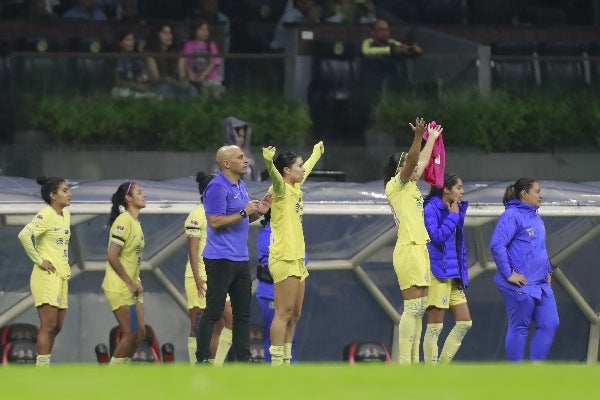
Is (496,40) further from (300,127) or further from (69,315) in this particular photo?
(69,315)

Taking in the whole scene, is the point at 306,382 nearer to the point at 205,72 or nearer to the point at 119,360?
the point at 119,360

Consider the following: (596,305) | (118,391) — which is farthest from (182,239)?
(118,391)

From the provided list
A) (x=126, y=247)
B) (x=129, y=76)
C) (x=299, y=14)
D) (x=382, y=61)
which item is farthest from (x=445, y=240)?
(x=299, y=14)

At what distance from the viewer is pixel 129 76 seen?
69.1 ft

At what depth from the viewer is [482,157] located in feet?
71.1

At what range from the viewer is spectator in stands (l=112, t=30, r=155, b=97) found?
2088cm

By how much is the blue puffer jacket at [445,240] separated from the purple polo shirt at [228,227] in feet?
5.93

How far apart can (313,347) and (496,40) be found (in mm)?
7891

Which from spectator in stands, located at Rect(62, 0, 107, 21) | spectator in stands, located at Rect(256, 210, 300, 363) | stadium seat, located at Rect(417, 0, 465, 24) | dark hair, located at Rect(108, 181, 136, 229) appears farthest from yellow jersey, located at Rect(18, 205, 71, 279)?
stadium seat, located at Rect(417, 0, 465, 24)

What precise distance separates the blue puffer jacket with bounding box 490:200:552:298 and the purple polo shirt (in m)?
2.36

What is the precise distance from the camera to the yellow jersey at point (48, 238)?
15680 millimetres

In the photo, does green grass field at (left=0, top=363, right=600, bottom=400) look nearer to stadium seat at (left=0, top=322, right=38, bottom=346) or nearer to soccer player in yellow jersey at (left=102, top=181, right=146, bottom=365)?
soccer player in yellow jersey at (left=102, top=181, right=146, bottom=365)

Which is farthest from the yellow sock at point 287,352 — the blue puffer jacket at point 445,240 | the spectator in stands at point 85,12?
the spectator in stands at point 85,12

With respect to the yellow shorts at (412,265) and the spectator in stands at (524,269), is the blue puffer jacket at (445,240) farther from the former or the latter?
the yellow shorts at (412,265)
